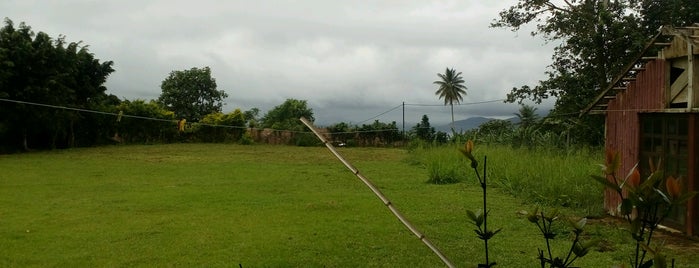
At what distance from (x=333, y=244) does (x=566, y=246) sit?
97.8 inches

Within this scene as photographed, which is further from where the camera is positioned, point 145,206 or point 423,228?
point 145,206

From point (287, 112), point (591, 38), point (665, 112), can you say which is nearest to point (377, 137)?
point (287, 112)

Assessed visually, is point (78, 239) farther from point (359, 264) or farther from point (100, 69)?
point (100, 69)

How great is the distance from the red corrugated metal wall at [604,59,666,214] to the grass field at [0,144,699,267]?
1.04 meters

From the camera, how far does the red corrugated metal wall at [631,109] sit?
6.46m

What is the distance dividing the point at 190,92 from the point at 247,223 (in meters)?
27.1

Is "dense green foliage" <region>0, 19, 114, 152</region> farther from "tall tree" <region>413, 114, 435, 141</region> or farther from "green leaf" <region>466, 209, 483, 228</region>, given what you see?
"green leaf" <region>466, 209, 483, 228</region>

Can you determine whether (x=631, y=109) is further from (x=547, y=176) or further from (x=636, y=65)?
(x=547, y=176)

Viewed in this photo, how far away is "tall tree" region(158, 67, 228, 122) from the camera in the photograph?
32.1 meters

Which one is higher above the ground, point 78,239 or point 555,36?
point 555,36

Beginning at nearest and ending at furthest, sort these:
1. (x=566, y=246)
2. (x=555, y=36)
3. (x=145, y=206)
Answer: (x=566, y=246) < (x=145, y=206) < (x=555, y=36)

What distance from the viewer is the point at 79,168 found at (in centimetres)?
1395

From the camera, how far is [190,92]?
32438mm

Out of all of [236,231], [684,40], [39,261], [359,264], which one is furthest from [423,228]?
[39,261]
